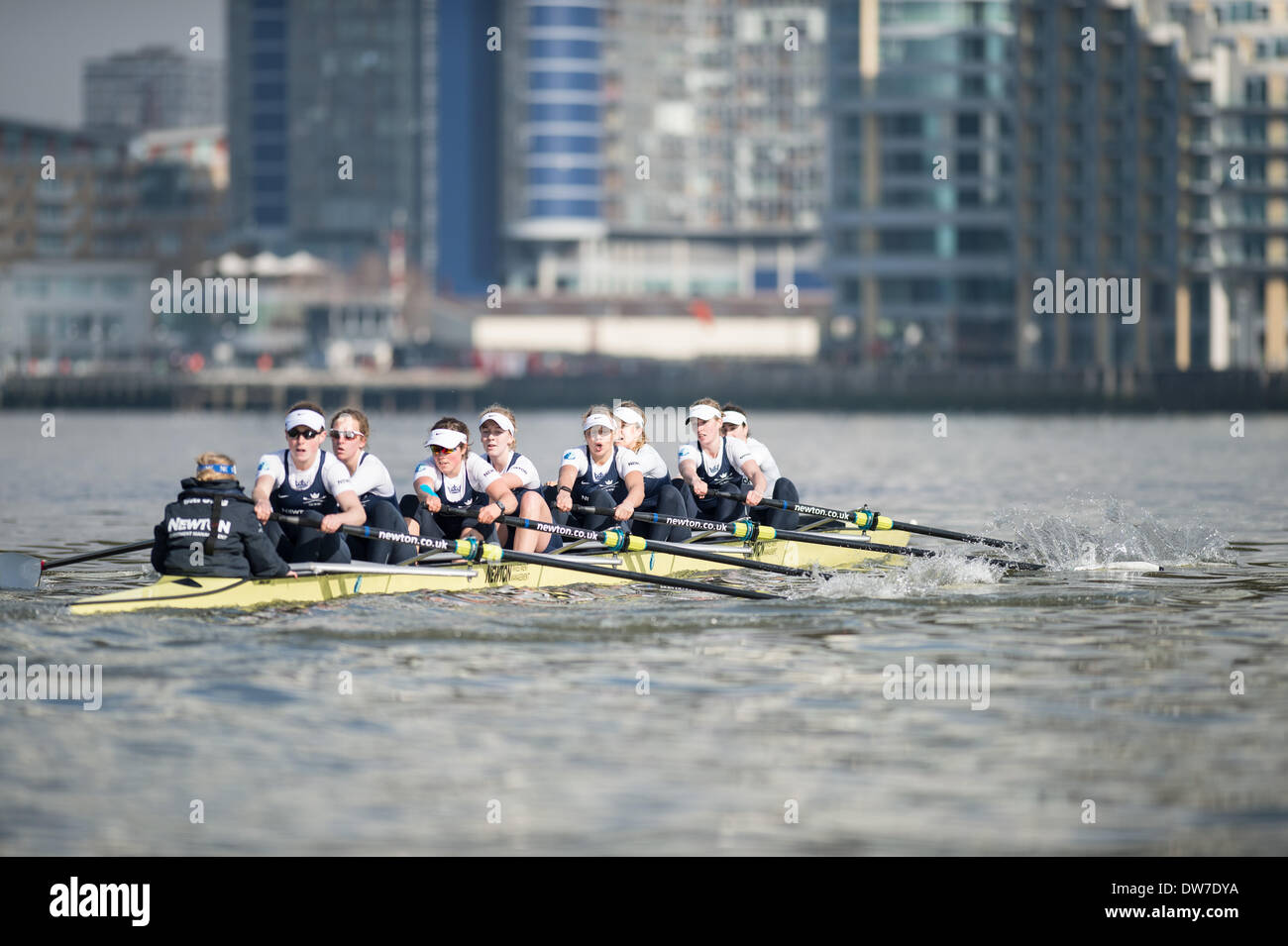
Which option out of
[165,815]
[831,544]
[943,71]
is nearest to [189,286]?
[943,71]

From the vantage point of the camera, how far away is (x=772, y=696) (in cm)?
1653

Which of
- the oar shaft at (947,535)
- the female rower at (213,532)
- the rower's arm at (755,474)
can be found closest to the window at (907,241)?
the oar shaft at (947,535)

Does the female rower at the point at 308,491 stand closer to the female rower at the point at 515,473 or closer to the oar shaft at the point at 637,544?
the oar shaft at the point at 637,544

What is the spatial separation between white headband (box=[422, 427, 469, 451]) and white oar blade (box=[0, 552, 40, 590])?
4.31m

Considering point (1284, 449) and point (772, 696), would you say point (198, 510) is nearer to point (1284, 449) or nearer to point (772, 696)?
point (772, 696)

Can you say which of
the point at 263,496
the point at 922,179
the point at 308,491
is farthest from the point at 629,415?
the point at 922,179

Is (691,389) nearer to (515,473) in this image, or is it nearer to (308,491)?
(515,473)

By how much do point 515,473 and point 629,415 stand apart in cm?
244

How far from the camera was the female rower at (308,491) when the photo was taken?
20.0m

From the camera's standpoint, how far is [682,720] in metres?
15.6

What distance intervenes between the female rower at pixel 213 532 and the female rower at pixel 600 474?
16.8 ft

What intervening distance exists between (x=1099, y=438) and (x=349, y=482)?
57.6m
